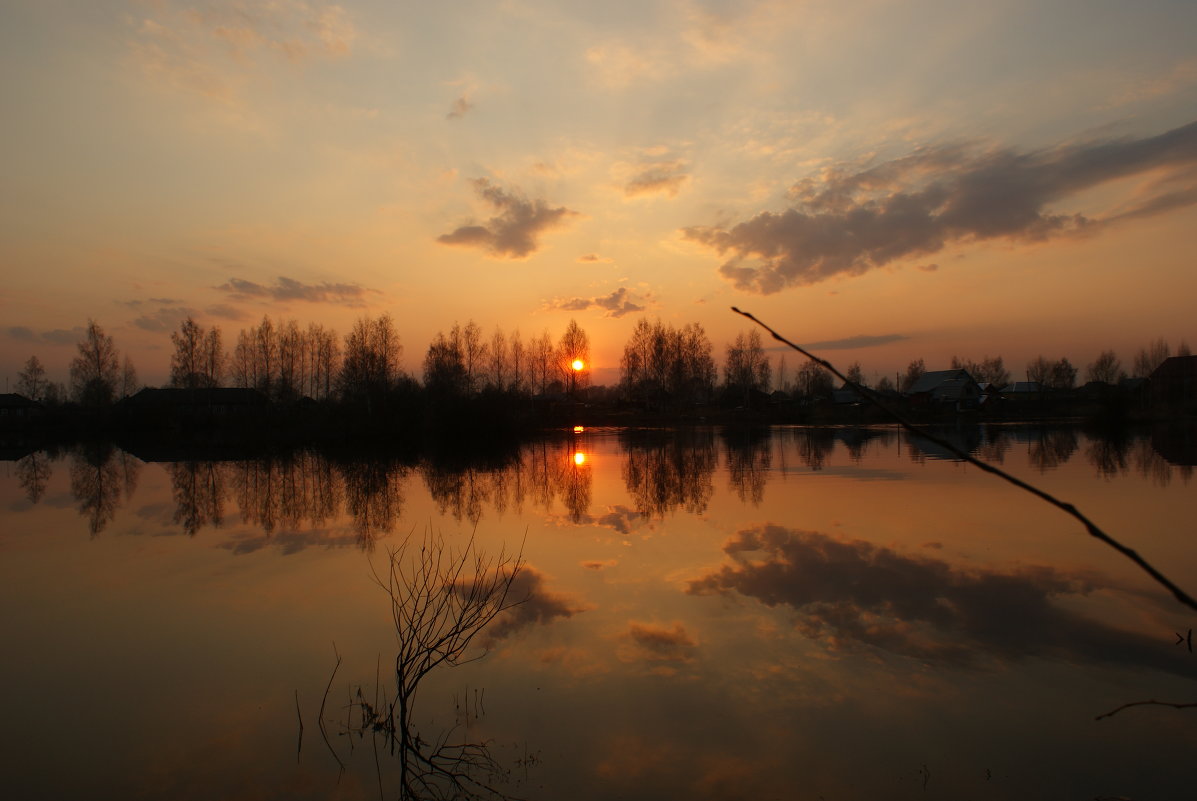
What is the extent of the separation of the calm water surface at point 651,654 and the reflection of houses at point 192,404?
4277cm

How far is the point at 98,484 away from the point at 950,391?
6685cm

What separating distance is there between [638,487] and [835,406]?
55761mm

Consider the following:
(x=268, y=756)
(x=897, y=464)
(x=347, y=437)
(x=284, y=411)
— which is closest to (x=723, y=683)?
(x=268, y=756)

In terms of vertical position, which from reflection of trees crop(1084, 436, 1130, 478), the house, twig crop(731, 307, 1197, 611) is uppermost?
the house

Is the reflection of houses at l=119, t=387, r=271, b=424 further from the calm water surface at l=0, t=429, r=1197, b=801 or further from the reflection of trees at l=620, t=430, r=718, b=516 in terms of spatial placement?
the calm water surface at l=0, t=429, r=1197, b=801

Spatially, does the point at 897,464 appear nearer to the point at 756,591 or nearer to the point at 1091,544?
the point at 1091,544

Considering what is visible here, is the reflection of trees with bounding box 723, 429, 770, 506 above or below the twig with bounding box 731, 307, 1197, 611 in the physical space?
below

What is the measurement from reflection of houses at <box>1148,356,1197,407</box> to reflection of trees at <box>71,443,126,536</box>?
63040 mm

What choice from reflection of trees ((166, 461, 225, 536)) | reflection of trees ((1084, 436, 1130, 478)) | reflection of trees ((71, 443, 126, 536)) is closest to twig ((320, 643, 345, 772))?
reflection of trees ((166, 461, 225, 536))

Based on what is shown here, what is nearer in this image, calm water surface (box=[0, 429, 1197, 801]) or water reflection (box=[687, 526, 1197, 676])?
calm water surface (box=[0, 429, 1197, 801])

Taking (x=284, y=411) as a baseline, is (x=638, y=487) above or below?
below

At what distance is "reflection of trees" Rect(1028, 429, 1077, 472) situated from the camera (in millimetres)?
21375

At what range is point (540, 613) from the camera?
8.15 meters

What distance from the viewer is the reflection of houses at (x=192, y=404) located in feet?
170
